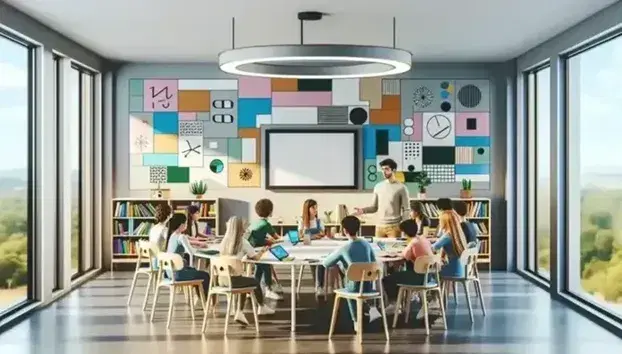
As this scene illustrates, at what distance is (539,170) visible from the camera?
11.6 meters

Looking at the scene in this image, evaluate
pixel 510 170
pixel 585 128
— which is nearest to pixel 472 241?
pixel 585 128

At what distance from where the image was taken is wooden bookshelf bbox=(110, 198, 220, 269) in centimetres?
1220

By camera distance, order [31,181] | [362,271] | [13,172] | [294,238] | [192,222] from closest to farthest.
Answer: [362,271], [13,172], [294,238], [31,181], [192,222]

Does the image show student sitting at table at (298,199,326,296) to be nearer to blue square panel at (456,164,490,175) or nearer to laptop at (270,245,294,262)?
laptop at (270,245,294,262)

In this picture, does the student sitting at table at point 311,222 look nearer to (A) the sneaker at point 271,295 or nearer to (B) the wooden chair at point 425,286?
(A) the sneaker at point 271,295

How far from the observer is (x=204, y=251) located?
834 cm

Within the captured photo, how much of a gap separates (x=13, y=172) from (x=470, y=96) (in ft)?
22.2

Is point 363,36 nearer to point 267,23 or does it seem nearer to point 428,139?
point 267,23

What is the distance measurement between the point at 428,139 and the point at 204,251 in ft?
16.9

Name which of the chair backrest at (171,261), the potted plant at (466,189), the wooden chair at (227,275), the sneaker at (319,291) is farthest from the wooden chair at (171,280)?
the potted plant at (466,189)

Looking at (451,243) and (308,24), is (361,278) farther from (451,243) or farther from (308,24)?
(308,24)

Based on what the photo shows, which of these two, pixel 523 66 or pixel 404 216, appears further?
pixel 523 66

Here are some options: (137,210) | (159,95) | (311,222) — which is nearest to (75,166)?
(137,210)

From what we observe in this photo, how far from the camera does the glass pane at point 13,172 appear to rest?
27.4 ft
